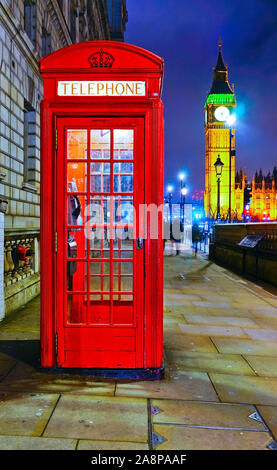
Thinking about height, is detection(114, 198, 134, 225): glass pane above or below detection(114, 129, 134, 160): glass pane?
below

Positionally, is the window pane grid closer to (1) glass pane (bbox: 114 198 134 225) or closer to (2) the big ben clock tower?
(1) glass pane (bbox: 114 198 134 225)

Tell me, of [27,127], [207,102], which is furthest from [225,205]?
[27,127]

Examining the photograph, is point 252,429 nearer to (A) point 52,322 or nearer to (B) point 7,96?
(A) point 52,322

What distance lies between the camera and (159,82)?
3.68 meters

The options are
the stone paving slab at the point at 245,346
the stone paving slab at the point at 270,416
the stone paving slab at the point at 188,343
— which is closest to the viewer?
the stone paving slab at the point at 270,416

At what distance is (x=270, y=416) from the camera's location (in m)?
3.09

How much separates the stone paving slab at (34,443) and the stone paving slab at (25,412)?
64mm

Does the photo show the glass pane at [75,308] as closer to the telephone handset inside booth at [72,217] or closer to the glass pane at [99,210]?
the telephone handset inside booth at [72,217]

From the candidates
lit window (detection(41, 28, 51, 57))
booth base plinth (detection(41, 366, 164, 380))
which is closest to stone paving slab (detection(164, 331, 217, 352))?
booth base plinth (detection(41, 366, 164, 380))

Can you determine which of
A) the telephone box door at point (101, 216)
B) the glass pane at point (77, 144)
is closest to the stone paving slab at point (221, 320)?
the telephone box door at point (101, 216)

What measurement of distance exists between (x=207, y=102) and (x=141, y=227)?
12997 cm

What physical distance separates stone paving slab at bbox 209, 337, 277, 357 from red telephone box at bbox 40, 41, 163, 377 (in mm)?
1465

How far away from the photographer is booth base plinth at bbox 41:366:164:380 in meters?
3.78

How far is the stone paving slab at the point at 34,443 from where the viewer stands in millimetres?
2545
